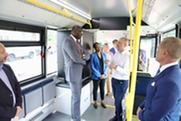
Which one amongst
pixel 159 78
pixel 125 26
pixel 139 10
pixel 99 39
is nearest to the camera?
pixel 139 10

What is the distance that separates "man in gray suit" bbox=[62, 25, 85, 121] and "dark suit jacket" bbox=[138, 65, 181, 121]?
5.31 ft

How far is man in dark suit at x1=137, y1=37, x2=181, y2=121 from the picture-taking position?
109cm

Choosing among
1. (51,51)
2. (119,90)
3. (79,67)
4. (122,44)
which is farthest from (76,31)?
(119,90)

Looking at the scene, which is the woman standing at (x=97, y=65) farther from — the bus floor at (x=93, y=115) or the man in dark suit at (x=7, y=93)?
the man in dark suit at (x=7, y=93)

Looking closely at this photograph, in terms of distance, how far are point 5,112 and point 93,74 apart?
2.14 meters

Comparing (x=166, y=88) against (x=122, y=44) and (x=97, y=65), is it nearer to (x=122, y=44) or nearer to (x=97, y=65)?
(x=122, y=44)

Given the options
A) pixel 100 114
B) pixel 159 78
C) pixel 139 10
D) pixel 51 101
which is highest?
pixel 139 10

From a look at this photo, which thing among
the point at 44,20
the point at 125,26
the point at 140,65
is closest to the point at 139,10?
the point at 44,20

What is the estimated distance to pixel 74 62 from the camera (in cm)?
267

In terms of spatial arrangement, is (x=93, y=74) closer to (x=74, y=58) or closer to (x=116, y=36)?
(x=74, y=58)

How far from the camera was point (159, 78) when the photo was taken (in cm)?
122

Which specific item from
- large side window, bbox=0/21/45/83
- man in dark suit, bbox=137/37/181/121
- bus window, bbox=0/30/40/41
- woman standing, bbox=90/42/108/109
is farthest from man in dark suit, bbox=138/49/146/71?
man in dark suit, bbox=137/37/181/121

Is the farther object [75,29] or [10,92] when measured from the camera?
[75,29]

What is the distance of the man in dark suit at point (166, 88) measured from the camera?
42.9 inches
